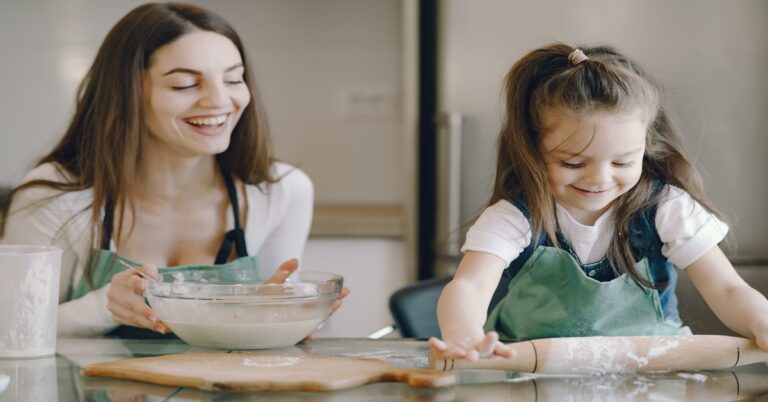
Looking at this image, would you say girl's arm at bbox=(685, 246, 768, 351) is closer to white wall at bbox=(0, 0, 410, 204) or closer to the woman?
the woman

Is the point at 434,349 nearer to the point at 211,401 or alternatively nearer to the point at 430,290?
the point at 211,401

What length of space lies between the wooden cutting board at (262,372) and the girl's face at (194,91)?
2.03 feet

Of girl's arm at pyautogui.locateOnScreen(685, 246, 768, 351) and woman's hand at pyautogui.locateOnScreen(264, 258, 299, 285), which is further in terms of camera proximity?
woman's hand at pyautogui.locateOnScreen(264, 258, 299, 285)

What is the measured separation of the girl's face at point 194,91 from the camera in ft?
5.24

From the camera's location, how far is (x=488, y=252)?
3.98 feet

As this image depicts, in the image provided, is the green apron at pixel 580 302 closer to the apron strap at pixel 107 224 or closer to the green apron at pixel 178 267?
the green apron at pixel 178 267

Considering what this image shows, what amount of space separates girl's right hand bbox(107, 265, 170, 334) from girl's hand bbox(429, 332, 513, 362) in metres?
0.45

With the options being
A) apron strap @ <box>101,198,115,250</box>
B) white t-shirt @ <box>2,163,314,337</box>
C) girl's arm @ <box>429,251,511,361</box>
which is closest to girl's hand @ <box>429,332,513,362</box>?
girl's arm @ <box>429,251,511,361</box>

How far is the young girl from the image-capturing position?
119 cm

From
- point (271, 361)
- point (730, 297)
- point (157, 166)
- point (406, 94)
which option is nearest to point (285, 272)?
point (271, 361)

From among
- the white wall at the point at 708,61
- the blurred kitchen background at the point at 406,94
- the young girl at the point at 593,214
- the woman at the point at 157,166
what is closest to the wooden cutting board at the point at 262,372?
the young girl at the point at 593,214

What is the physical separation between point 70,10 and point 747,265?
2152 mm

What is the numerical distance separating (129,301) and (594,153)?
0.63m

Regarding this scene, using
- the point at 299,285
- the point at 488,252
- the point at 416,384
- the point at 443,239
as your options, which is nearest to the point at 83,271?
the point at 299,285
